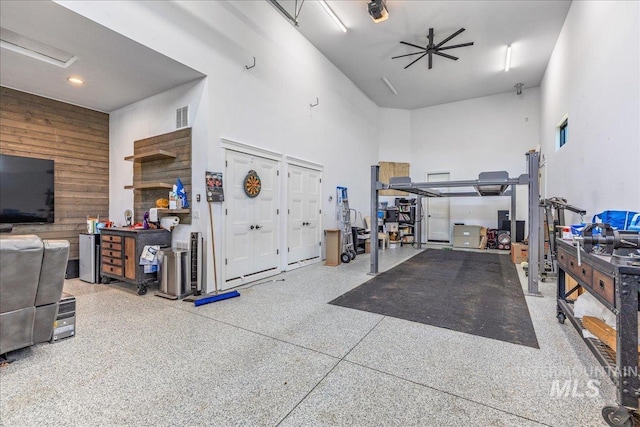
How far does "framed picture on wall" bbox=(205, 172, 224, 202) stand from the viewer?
408cm

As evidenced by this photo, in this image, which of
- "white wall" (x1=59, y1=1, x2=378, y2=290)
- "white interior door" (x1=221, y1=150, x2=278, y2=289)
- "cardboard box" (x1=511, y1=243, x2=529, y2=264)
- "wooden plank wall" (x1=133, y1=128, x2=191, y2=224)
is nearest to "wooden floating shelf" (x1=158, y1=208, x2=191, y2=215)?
"wooden plank wall" (x1=133, y1=128, x2=191, y2=224)

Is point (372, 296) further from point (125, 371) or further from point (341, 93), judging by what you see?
point (341, 93)

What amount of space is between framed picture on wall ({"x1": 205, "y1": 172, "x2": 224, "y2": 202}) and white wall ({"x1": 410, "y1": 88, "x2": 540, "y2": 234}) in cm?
798

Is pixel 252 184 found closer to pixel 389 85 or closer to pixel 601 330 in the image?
pixel 601 330

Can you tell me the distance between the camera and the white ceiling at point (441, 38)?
5.30 metres

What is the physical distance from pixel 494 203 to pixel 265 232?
7790 millimetres

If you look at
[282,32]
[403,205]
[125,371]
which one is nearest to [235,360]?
[125,371]

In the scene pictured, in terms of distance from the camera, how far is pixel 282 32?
5.46 metres

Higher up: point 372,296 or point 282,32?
point 282,32

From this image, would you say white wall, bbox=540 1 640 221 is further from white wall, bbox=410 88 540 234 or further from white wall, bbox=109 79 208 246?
white wall, bbox=109 79 208 246

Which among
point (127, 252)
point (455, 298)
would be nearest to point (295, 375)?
point (455, 298)

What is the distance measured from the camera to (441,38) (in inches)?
246

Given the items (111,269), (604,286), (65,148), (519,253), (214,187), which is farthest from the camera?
(519,253)

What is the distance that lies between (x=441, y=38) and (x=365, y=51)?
5.44 ft
